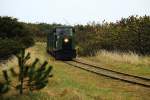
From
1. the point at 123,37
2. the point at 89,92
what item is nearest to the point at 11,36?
the point at 123,37

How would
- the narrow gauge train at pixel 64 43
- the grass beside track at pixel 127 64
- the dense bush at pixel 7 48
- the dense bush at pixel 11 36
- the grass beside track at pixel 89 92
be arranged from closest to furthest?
the grass beside track at pixel 89 92, the grass beside track at pixel 127 64, the dense bush at pixel 7 48, the dense bush at pixel 11 36, the narrow gauge train at pixel 64 43

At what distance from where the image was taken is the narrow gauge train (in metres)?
30.6

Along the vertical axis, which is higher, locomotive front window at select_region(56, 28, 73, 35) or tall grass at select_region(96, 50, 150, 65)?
locomotive front window at select_region(56, 28, 73, 35)

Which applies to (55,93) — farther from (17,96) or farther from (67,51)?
(67,51)

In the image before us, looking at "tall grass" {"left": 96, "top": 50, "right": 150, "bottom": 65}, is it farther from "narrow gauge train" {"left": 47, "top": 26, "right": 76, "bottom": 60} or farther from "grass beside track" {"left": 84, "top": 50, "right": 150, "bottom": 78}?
"narrow gauge train" {"left": 47, "top": 26, "right": 76, "bottom": 60}

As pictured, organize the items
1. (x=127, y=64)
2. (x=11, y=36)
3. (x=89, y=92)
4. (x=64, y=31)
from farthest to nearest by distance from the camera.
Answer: (x=11, y=36), (x=64, y=31), (x=127, y=64), (x=89, y=92)

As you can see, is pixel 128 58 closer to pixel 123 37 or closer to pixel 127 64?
pixel 127 64

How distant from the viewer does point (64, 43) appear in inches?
1222

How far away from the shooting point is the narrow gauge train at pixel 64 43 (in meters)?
30.6

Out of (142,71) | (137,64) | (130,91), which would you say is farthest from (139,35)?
(130,91)

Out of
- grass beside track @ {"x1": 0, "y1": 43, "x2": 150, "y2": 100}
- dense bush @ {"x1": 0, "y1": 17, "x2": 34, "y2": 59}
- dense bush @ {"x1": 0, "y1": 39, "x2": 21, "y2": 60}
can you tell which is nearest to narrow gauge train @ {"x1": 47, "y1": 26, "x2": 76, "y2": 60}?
dense bush @ {"x1": 0, "y1": 17, "x2": 34, "y2": 59}

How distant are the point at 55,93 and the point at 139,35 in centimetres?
2029

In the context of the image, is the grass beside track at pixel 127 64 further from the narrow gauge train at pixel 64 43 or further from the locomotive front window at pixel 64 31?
the locomotive front window at pixel 64 31

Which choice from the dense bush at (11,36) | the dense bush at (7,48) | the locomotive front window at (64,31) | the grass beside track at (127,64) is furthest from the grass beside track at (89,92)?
the locomotive front window at (64,31)
